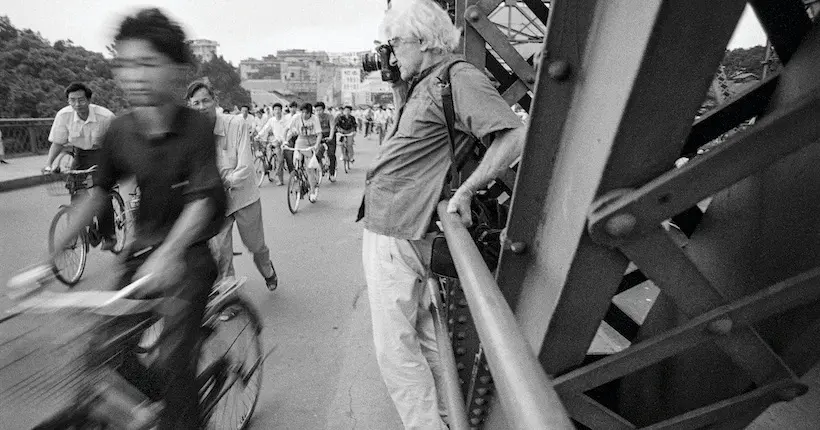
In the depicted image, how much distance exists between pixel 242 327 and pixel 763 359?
234 centimetres

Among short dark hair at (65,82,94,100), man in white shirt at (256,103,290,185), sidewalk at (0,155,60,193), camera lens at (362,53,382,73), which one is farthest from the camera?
man in white shirt at (256,103,290,185)

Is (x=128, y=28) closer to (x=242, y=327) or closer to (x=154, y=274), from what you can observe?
(x=154, y=274)

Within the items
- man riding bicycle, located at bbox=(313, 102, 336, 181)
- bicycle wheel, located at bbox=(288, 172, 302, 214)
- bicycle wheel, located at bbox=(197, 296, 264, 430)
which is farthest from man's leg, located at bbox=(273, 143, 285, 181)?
bicycle wheel, located at bbox=(197, 296, 264, 430)

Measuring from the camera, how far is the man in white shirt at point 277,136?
12.0 meters

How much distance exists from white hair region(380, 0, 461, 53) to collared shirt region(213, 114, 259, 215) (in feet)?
7.65

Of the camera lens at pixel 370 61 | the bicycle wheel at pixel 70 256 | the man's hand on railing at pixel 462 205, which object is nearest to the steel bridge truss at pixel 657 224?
the man's hand on railing at pixel 462 205

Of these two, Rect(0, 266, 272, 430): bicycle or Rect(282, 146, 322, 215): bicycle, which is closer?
Rect(0, 266, 272, 430): bicycle

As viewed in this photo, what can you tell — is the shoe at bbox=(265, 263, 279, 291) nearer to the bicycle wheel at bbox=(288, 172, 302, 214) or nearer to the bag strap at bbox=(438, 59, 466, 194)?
the bag strap at bbox=(438, 59, 466, 194)

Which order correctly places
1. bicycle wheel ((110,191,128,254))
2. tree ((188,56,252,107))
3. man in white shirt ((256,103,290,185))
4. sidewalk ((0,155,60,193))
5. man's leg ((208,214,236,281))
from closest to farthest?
man's leg ((208,214,236,281))
bicycle wheel ((110,191,128,254))
sidewalk ((0,155,60,193))
man in white shirt ((256,103,290,185))
tree ((188,56,252,107))

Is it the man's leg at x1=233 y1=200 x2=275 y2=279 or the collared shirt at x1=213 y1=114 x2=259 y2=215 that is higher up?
the collared shirt at x1=213 y1=114 x2=259 y2=215

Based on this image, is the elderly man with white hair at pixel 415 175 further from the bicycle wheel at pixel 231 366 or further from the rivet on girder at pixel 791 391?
the rivet on girder at pixel 791 391

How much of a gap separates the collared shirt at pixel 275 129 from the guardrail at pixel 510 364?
38.2 ft

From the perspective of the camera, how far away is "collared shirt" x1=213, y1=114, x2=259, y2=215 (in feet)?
13.8

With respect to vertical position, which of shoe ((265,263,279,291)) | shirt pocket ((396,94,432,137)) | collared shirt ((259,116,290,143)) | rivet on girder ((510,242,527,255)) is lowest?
shoe ((265,263,279,291))
